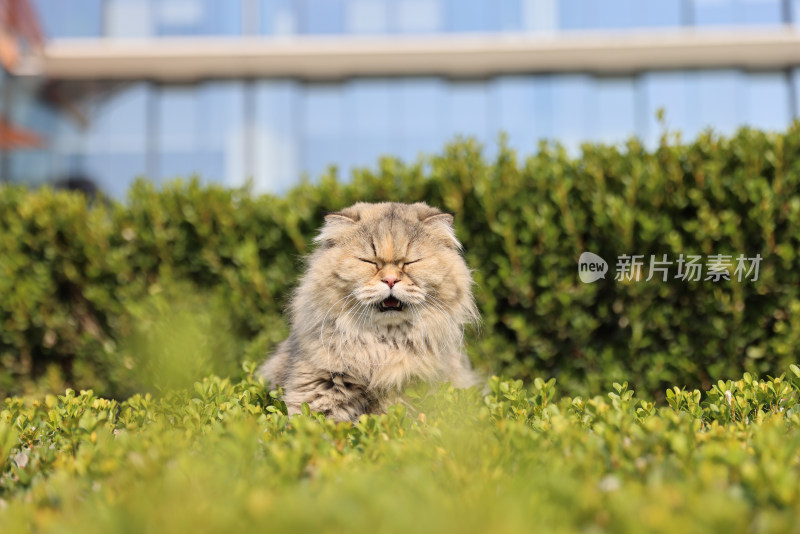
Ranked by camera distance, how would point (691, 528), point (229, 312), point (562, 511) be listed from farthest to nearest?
point (229, 312)
point (562, 511)
point (691, 528)

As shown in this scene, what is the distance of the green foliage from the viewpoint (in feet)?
4.46

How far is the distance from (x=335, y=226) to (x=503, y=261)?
1779 millimetres

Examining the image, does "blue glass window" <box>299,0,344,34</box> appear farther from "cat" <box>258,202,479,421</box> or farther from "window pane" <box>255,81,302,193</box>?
"cat" <box>258,202,479,421</box>

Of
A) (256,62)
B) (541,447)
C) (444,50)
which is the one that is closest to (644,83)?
(444,50)

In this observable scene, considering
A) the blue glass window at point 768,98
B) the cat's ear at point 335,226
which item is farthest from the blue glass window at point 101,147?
the blue glass window at point 768,98

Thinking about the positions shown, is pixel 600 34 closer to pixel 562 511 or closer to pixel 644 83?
pixel 644 83

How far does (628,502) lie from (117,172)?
A: 1402 centimetres

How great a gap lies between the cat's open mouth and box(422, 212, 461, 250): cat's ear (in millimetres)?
519

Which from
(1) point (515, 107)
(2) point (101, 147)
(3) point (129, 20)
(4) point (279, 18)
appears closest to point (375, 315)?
(1) point (515, 107)

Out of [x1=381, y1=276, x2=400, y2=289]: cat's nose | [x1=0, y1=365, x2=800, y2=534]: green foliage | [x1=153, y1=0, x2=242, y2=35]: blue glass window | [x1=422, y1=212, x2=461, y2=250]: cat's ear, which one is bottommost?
[x1=0, y1=365, x2=800, y2=534]: green foliage

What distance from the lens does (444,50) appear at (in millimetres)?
12875

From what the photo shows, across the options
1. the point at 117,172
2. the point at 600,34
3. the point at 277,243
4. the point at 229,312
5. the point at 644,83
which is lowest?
the point at 229,312

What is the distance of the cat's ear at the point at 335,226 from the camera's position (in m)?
3.38

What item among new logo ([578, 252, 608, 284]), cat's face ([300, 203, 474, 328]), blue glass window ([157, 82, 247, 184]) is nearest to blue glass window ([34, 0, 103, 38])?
blue glass window ([157, 82, 247, 184])
